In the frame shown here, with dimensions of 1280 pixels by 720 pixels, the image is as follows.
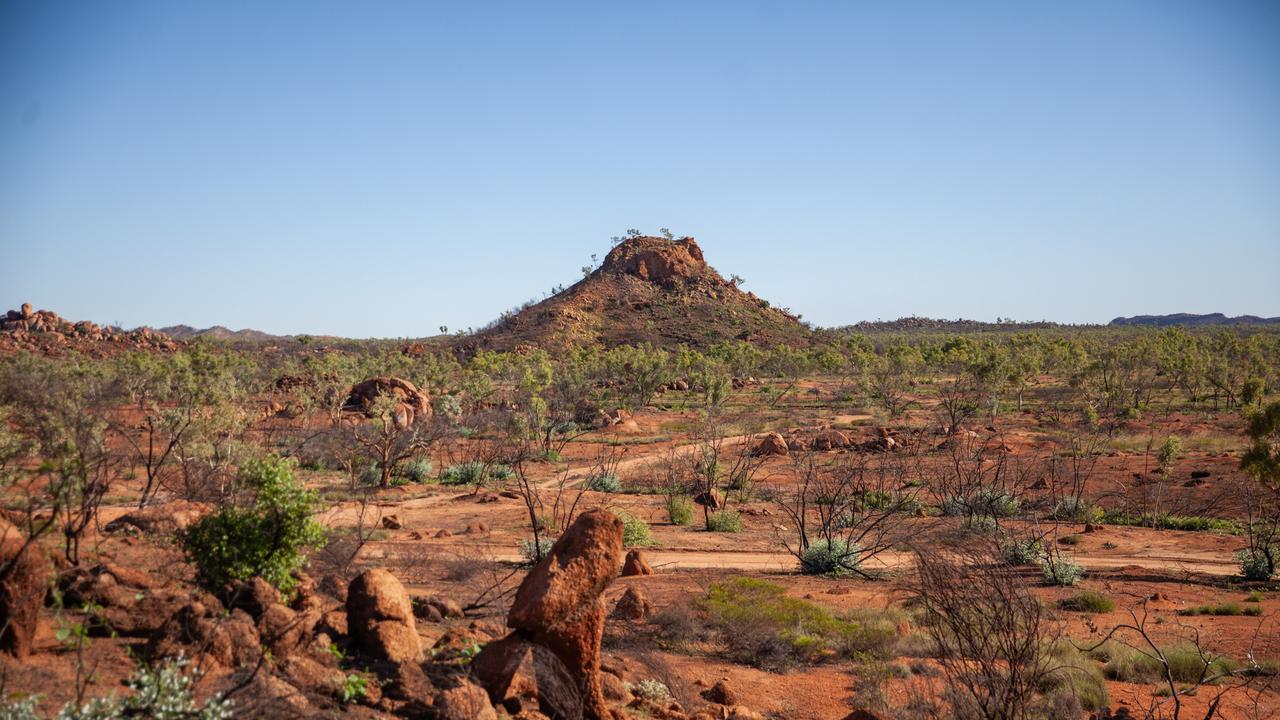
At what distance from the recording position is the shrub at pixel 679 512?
27.8 m

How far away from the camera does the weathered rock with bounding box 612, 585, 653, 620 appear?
49.1 ft

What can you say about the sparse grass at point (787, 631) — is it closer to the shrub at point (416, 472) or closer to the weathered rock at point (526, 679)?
the weathered rock at point (526, 679)

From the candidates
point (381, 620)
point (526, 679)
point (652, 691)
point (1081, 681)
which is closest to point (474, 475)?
point (652, 691)

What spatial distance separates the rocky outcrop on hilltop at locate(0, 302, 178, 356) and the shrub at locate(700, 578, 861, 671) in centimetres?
7571

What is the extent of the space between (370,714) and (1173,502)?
33.0 metres

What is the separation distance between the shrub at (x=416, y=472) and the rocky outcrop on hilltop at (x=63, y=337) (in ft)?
175

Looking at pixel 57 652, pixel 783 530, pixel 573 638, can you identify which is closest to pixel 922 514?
pixel 783 530

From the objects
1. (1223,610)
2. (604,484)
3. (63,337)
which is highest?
(63,337)

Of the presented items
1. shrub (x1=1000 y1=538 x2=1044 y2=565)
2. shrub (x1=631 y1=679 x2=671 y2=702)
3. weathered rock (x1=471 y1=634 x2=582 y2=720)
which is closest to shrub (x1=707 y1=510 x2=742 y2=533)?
shrub (x1=1000 y1=538 x2=1044 y2=565)

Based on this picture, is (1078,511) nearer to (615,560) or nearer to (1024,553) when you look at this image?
(1024,553)

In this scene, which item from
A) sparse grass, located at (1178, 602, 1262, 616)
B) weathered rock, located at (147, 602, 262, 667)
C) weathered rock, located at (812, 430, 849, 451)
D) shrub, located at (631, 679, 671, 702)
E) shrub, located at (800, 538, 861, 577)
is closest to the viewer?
weathered rock, located at (147, 602, 262, 667)

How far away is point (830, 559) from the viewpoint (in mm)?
20906

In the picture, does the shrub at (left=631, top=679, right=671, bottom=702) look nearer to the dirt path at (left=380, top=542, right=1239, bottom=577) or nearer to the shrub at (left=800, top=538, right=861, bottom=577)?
the dirt path at (left=380, top=542, right=1239, bottom=577)

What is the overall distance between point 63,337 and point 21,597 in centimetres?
8725
